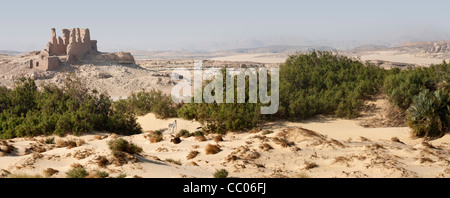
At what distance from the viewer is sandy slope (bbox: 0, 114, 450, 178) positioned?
7.55m

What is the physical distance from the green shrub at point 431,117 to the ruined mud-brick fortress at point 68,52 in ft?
118

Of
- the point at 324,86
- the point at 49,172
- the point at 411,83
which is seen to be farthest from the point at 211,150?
the point at 324,86

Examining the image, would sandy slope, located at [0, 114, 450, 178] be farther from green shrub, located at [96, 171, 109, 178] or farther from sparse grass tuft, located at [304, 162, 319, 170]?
green shrub, located at [96, 171, 109, 178]

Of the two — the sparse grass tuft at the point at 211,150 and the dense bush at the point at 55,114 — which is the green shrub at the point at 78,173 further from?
the dense bush at the point at 55,114

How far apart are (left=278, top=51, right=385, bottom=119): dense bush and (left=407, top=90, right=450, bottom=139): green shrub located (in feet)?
12.7

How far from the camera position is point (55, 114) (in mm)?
14359

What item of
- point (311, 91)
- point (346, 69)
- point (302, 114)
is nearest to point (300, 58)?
point (346, 69)

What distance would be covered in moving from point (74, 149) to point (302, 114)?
10.4 meters

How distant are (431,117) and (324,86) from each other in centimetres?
829

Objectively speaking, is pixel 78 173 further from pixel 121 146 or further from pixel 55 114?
pixel 55 114

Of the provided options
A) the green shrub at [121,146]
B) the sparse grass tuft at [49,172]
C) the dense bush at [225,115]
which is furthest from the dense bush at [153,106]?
the sparse grass tuft at [49,172]

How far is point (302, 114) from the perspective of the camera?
16.4 m

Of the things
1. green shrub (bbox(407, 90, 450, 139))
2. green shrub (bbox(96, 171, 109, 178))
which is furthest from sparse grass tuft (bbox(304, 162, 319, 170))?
green shrub (bbox(407, 90, 450, 139))
